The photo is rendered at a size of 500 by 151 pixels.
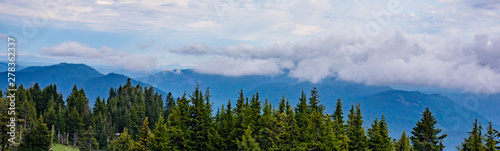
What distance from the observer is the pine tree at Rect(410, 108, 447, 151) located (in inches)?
2399

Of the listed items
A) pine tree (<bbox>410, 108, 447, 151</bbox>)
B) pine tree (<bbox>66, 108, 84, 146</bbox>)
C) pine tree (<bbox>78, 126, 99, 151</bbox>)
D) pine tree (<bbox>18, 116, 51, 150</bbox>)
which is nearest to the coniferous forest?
pine tree (<bbox>410, 108, 447, 151</bbox>)

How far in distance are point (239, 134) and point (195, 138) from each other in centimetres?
767

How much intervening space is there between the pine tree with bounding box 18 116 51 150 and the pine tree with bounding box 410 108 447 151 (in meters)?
84.4

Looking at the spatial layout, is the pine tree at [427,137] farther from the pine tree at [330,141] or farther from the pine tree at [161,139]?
the pine tree at [161,139]

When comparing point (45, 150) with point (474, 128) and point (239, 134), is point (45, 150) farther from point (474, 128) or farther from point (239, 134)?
point (474, 128)

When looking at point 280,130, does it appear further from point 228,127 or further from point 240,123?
point 228,127

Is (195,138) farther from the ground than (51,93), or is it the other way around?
(51,93)

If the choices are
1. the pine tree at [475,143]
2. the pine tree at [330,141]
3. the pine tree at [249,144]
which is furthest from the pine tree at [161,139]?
the pine tree at [475,143]

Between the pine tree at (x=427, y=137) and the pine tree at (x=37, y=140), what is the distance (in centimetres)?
8442

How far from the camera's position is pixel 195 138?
6384 cm

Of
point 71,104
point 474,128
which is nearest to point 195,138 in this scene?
point 474,128

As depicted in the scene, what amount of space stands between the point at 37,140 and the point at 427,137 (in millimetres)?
87553

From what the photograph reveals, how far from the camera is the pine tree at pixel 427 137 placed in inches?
2399

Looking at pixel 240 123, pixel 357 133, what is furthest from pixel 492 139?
pixel 240 123
